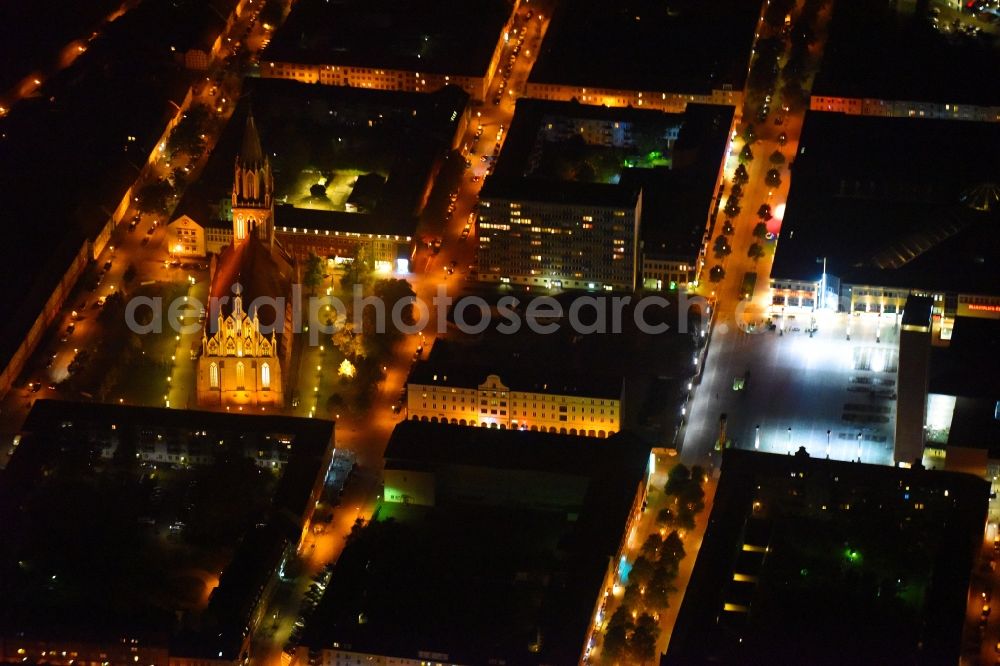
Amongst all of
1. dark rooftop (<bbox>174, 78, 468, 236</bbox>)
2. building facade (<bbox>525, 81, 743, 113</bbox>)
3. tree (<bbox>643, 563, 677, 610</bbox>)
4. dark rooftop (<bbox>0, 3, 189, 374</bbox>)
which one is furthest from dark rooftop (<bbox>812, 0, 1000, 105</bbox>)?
tree (<bbox>643, 563, 677, 610</bbox>)

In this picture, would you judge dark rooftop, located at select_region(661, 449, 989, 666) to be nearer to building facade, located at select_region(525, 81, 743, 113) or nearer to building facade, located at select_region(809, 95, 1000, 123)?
building facade, located at select_region(525, 81, 743, 113)

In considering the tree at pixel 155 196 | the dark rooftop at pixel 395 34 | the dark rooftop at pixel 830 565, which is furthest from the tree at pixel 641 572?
the dark rooftop at pixel 395 34

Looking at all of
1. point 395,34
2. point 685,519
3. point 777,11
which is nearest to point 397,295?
point 685,519

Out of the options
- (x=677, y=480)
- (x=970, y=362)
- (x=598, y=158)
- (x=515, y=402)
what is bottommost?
(x=677, y=480)

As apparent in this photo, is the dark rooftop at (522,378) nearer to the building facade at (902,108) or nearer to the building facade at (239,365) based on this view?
the building facade at (239,365)

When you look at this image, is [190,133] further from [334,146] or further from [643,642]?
[643,642]
